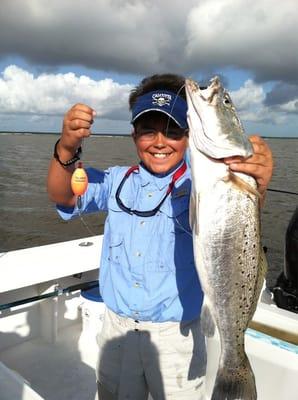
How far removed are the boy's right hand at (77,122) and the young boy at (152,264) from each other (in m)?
0.01

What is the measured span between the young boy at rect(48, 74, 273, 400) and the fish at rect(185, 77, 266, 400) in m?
0.34

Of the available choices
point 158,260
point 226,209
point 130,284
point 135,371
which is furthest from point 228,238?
point 135,371

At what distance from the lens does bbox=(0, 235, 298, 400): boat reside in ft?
11.4

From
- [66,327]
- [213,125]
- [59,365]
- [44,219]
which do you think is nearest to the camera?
[213,125]

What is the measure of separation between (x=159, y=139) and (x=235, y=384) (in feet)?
4.90

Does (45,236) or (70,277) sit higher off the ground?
(70,277)

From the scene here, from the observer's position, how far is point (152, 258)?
8.44 feet

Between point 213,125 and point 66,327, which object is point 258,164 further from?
point 66,327

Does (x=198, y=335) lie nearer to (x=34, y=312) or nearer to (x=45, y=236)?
(x=34, y=312)

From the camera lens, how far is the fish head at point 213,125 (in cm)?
213

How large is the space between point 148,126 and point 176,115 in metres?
0.20

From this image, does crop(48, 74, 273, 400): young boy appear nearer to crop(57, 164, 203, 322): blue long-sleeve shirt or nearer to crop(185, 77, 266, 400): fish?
crop(57, 164, 203, 322): blue long-sleeve shirt

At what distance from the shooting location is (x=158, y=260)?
2.57m

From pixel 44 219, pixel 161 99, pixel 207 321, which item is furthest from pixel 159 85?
pixel 44 219
